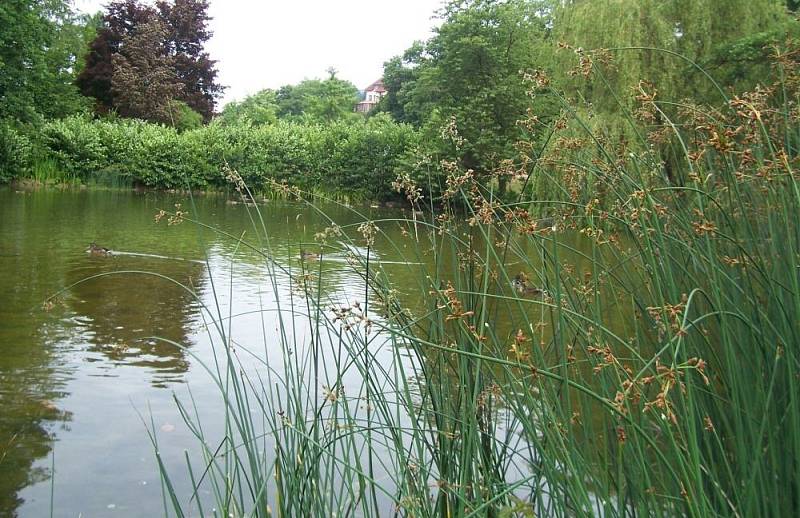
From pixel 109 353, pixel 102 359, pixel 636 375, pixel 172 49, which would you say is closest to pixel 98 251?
pixel 109 353

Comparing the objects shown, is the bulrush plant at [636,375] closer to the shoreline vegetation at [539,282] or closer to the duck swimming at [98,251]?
the shoreline vegetation at [539,282]

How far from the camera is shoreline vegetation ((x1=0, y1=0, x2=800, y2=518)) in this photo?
1296 mm

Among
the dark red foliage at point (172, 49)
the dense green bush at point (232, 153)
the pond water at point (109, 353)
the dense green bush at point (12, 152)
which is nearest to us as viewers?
the pond water at point (109, 353)

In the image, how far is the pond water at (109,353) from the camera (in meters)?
2.79

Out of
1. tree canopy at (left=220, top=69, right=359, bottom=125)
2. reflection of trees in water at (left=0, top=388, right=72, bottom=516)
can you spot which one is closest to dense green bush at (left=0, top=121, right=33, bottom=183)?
tree canopy at (left=220, top=69, right=359, bottom=125)

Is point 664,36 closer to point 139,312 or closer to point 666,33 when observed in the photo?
point 666,33

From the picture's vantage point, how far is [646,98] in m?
1.32

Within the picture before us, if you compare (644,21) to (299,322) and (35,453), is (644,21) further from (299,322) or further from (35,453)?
(35,453)

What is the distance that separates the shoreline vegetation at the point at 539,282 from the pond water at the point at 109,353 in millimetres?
142

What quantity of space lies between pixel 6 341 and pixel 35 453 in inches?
67.6

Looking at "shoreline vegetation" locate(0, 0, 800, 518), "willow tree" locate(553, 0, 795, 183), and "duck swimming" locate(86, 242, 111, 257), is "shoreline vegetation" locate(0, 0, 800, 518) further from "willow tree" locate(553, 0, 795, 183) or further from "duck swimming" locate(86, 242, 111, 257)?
"duck swimming" locate(86, 242, 111, 257)

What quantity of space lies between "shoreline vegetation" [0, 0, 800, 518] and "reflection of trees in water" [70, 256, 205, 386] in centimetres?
34

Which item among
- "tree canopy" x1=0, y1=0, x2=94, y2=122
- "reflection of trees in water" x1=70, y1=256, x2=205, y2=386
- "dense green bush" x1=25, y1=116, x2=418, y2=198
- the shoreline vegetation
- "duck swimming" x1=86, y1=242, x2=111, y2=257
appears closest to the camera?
the shoreline vegetation

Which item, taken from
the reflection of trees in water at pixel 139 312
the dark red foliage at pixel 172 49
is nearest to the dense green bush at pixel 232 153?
the dark red foliage at pixel 172 49
